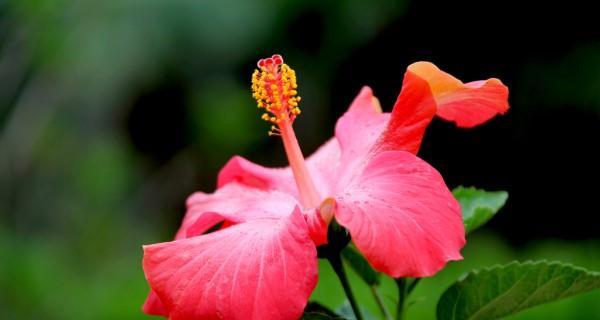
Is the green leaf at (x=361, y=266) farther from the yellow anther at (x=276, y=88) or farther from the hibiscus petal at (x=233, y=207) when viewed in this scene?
the yellow anther at (x=276, y=88)

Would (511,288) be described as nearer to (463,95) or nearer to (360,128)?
(463,95)

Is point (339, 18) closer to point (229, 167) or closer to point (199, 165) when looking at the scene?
point (199, 165)

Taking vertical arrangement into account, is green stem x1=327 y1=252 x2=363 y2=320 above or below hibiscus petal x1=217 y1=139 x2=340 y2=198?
below

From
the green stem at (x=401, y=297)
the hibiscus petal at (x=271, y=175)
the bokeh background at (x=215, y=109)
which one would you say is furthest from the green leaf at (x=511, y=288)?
the bokeh background at (x=215, y=109)

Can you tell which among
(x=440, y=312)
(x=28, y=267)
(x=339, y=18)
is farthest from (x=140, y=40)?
(x=440, y=312)

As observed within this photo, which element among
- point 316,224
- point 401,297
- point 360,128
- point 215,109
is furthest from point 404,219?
A: point 215,109

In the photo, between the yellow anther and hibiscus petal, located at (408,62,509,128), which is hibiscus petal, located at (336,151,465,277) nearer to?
hibiscus petal, located at (408,62,509,128)

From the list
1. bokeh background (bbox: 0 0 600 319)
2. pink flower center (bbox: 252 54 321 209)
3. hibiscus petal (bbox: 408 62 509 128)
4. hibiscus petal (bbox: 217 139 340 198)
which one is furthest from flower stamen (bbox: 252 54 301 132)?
bokeh background (bbox: 0 0 600 319)
